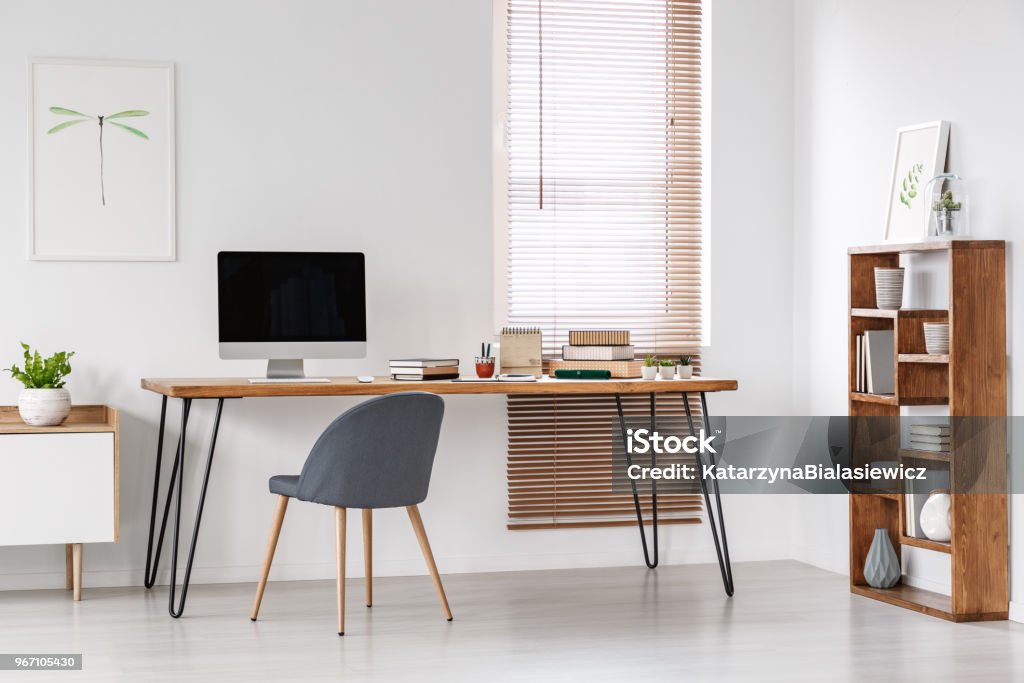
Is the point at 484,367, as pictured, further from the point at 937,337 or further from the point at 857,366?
the point at 937,337

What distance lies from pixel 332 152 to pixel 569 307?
1246mm

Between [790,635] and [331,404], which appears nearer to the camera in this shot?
[790,635]

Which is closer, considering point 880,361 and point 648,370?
point 880,361

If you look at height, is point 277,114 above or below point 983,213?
above

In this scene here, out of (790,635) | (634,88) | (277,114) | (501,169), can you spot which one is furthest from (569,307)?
(790,635)

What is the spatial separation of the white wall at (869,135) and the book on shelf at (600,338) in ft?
3.36

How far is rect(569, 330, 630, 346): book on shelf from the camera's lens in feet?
15.0

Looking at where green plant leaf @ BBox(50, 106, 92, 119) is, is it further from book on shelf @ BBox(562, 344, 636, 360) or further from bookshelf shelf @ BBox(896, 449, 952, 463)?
bookshelf shelf @ BBox(896, 449, 952, 463)

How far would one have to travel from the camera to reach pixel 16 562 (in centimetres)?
440

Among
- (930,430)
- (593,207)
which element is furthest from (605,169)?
(930,430)

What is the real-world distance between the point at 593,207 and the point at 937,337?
5.59ft

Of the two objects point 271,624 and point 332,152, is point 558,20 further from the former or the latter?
point 271,624

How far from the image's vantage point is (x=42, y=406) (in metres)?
4.14

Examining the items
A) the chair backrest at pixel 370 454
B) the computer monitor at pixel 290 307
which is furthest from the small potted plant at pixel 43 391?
the chair backrest at pixel 370 454
